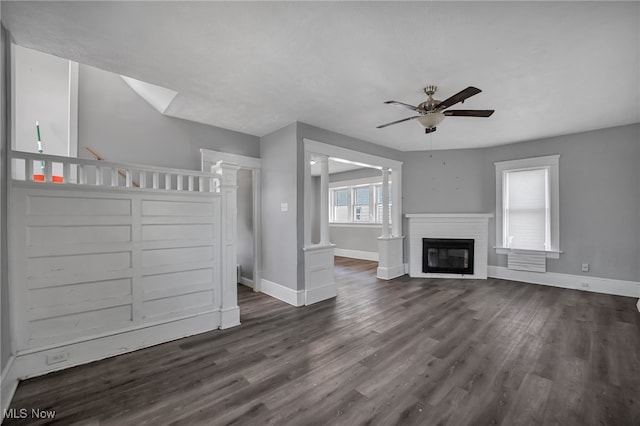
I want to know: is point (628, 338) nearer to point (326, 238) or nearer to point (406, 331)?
point (406, 331)

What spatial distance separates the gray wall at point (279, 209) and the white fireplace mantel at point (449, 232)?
2843 mm

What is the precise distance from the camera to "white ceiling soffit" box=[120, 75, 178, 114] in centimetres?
335

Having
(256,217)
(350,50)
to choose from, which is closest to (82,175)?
(256,217)

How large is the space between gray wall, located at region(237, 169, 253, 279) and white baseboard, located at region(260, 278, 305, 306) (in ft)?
1.98

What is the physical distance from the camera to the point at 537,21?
192cm

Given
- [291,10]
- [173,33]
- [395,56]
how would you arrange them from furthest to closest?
[395,56] < [173,33] < [291,10]

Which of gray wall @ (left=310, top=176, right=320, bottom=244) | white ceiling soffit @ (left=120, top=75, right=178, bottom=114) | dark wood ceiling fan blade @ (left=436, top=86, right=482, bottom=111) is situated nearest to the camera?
dark wood ceiling fan blade @ (left=436, top=86, right=482, bottom=111)

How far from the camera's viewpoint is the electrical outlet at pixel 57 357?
85.7 inches

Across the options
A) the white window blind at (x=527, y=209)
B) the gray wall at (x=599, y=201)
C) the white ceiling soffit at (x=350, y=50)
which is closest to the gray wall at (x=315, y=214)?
the white window blind at (x=527, y=209)

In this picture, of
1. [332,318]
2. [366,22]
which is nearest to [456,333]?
[332,318]

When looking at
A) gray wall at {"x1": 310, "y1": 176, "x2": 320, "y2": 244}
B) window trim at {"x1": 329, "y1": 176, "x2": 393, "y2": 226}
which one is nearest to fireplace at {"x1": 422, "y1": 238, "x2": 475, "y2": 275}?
window trim at {"x1": 329, "y1": 176, "x2": 393, "y2": 226}

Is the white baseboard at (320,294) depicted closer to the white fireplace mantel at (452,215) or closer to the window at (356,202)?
the white fireplace mantel at (452,215)

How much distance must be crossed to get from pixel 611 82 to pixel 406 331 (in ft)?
11.4

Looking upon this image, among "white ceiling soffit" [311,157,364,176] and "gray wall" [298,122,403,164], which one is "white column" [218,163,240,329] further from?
"white ceiling soffit" [311,157,364,176]
